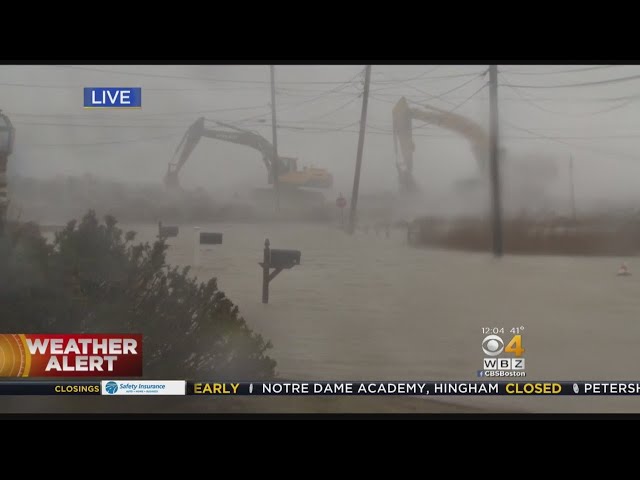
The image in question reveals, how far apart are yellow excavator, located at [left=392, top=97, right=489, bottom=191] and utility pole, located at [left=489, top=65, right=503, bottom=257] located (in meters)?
0.04

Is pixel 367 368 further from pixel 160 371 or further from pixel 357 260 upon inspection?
pixel 160 371

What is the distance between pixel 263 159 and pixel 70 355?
4.53 feet

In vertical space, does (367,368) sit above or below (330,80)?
below

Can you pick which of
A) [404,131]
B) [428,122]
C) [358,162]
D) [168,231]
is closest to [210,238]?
[168,231]

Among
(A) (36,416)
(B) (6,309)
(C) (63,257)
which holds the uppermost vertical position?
(C) (63,257)

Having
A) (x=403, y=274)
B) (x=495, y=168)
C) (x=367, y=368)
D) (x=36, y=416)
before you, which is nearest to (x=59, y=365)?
(x=36, y=416)

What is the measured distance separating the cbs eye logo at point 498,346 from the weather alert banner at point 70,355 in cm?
174

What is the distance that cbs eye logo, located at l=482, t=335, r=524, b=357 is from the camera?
3840mm

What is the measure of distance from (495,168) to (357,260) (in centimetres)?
85

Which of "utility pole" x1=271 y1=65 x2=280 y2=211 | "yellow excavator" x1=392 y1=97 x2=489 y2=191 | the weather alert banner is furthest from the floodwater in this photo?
the weather alert banner

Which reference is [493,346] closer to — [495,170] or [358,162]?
[495,170]

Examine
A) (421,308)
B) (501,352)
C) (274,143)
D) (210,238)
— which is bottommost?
(501,352)

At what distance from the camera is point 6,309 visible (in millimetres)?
3830

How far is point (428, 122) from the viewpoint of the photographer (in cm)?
393
